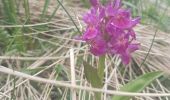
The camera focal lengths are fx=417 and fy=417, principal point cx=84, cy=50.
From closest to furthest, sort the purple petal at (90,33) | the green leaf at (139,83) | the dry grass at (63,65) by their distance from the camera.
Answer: the purple petal at (90,33)
the green leaf at (139,83)
the dry grass at (63,65)

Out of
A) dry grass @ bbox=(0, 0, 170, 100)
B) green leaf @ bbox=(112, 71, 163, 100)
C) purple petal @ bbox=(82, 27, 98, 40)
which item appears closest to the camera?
purple petal @ bbox=(82, 27, 98, 40)

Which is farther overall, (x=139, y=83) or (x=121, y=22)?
(x=139, y=83)

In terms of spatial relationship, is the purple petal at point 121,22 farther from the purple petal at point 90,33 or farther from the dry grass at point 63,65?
the dry grass at point 63,65

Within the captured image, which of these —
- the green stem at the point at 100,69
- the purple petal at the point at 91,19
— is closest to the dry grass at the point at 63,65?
the green stem at the point at 100,69

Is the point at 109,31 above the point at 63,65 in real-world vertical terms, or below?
above

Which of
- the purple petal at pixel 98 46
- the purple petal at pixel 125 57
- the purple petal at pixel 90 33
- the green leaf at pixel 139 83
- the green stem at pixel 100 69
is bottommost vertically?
the green leaf at pixel 139 83

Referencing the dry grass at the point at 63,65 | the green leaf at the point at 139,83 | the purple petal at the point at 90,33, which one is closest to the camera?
the purple petal at the point at 90,33

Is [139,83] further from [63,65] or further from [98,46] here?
[63,65]

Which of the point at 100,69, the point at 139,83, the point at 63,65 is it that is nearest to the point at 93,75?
the point at 100,69

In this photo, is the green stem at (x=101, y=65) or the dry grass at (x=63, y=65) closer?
the green stem at (x=101, y=65)

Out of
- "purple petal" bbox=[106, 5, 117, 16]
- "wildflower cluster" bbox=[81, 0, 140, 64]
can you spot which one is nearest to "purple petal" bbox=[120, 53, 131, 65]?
"wildflower cluster" bbox=[81, 0, 140, 64]

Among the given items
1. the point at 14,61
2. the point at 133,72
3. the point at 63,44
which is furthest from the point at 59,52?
the point at 133,72

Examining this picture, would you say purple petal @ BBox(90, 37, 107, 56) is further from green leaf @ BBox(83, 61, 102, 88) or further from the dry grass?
the dry grass

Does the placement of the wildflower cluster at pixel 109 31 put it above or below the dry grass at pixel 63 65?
above
